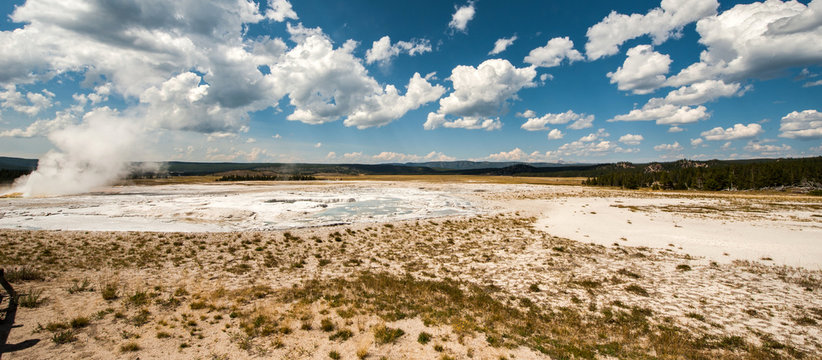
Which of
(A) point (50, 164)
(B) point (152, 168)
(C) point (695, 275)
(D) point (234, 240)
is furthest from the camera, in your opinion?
(B) point (152, 168)

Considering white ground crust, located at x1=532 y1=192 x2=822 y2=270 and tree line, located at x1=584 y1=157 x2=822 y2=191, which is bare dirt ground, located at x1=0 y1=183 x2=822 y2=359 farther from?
tree line, located at x1=584 y1=157 x2=822 y2=191

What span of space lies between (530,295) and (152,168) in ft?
589

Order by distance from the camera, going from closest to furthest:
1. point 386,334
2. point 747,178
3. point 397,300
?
point 386,334
point 397,300
point 747,178

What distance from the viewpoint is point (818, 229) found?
79.6 feet

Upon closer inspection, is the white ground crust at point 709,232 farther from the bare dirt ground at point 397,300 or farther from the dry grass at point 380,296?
the dry grass at point 380,296

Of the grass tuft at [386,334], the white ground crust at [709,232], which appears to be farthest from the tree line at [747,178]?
the grass tuft at [386,334]

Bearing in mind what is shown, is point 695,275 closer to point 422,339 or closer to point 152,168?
point 422,339

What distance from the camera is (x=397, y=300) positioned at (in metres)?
10.9

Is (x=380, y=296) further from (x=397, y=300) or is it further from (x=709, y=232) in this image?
(x=709, y=232)

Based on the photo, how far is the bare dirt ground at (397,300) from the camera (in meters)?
7.69

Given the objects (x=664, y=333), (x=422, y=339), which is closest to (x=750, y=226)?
(x=664, y=333)

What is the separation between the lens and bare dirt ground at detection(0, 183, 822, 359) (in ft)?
25.2

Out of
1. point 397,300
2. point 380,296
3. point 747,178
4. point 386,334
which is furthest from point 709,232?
point 747,178

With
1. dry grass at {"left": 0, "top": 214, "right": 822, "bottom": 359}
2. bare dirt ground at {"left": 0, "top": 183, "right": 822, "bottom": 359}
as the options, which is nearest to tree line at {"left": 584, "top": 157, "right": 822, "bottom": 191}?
bare dirt ground at {"left": 0, "top": 183, "right": 822, "bottom": 359}
